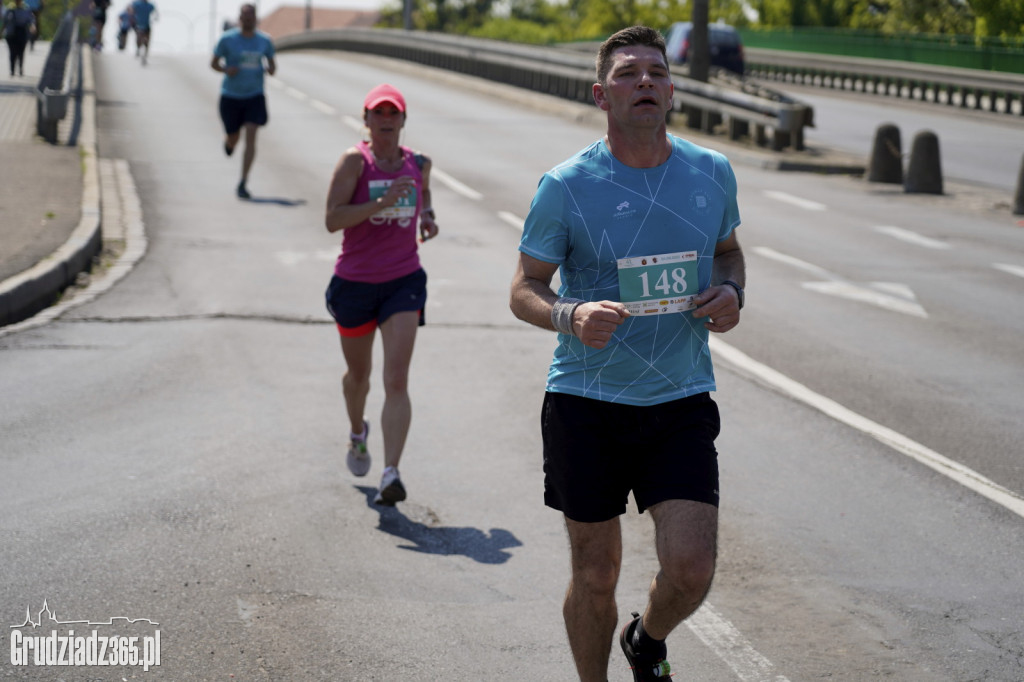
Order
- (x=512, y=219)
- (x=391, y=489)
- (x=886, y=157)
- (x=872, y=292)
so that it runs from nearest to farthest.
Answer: (x=391, y=489) → (x=872, y=292) → (x=512, y=219) → (x=886, y=157)

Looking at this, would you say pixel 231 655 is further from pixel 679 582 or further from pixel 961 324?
pixel 961 324

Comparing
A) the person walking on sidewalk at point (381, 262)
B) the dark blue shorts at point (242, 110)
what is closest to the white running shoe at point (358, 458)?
the person walking on sidewalk at point (381, 262)

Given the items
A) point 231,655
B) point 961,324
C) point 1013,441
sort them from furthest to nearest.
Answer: point 961,324 → point 1013,441 → point 231,655

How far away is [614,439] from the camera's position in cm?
407

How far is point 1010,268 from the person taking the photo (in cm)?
1377

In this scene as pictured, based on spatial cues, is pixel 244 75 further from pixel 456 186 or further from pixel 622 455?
pixel 622 455

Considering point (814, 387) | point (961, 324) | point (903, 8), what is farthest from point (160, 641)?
point (903, 8)

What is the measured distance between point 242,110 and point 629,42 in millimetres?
13846

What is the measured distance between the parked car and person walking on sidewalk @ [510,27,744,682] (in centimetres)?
3302

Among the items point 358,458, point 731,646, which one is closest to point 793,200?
point 358,458

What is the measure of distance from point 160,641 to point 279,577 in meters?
Answer: 0.73

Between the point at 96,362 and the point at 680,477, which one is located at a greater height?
the point at 680,477

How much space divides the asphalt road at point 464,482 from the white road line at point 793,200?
11.6 feet

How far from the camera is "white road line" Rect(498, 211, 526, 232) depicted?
15.8m
